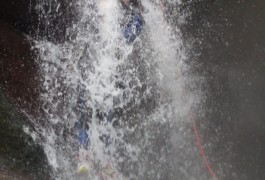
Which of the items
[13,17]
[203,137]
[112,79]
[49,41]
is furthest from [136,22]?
[203,137]

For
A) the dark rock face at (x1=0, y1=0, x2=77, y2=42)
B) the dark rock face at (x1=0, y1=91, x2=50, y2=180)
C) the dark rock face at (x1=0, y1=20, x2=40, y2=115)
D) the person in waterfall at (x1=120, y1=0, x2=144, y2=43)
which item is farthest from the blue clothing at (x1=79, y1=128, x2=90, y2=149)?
the person in waterfall at (x1=120, y1=0, x2=144, y2=43)

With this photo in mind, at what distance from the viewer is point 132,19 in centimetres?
457

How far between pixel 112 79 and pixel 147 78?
1.62ft

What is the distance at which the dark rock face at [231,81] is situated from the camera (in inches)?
196

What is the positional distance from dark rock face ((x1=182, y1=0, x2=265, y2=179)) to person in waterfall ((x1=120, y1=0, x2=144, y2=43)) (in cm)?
68

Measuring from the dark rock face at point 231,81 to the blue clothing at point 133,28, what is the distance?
670 millimetres

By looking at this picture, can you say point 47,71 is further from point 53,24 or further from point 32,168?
point 32,168

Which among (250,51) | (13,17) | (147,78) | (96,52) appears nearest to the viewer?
(13,17)

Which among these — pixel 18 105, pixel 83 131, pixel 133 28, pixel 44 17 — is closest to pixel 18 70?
pixel 18 105

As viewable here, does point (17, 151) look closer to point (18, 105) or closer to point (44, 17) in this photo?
point (18, 105)

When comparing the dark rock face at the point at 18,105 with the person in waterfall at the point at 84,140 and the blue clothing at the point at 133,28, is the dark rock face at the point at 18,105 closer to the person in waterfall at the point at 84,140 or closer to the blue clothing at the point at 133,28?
the person in waterfall at the point at 84,140

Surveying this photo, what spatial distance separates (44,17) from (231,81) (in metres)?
2.65

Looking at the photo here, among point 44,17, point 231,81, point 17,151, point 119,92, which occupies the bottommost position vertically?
point 17,151

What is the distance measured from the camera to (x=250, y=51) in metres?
5.20
